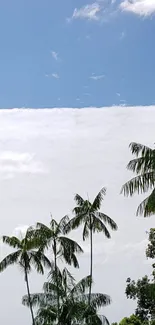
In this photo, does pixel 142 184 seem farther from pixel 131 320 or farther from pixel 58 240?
pixel 131 320

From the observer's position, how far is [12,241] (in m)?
50.5

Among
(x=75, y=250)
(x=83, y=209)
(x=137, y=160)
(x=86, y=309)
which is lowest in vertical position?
(x=86, y=309)

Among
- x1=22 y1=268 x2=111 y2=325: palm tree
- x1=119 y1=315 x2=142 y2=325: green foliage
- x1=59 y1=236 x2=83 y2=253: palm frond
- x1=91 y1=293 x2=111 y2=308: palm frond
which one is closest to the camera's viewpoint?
x1=22 y1=268 x2=111 y2=325: palm tree

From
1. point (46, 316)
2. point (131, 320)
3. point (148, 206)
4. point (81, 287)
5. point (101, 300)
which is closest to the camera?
point (148, 206)

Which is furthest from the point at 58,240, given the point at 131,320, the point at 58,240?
the point at 131,320

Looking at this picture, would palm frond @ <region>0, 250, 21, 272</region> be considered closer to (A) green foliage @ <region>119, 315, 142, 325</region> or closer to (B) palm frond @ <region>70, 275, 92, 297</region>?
(B) palm frond @ <region>70, 275, 92, 297</region>

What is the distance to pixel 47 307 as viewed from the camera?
143 ft

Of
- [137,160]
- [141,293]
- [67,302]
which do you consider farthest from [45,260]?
[137,160]

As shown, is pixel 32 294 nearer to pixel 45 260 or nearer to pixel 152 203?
pixel 45 260

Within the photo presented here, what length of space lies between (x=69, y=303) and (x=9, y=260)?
950cm

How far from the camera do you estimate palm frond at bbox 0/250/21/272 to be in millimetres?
50750

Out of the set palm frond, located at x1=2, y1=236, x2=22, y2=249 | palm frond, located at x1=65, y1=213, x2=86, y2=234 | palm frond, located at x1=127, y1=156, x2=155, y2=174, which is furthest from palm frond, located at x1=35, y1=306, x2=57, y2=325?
palm frond, located at x1=127, y1=156, x2=155, y2=174

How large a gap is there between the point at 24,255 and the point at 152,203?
22.9 metres

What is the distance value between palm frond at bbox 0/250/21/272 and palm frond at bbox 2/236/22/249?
1.81 ft
